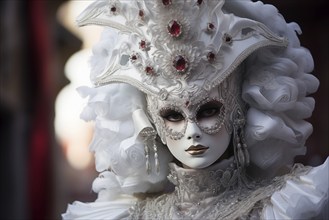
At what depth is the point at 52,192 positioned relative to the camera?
21.4 ft

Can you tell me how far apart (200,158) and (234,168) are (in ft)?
0.41

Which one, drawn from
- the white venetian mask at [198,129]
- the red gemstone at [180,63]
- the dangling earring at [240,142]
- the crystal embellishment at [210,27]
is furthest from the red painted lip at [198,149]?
the crystal embellishment at [210,27]

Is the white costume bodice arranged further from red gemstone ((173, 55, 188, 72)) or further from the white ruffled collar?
red gemstone ((173, 55, 188, 72))

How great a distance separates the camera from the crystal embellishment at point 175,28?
8.34 feet

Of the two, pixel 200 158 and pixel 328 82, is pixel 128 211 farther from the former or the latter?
pixel 328 82

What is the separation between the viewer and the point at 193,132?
8.26ft

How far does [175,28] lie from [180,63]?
0.10 metres

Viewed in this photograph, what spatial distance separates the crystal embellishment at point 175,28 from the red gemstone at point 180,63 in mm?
63

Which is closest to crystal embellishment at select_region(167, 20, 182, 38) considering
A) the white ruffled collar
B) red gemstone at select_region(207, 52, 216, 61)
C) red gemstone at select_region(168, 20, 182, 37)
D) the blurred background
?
red gemstone at select_region(168, 20, 182, 37)

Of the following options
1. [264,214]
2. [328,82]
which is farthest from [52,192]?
[264,214]

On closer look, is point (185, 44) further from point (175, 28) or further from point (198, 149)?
point (198, 149)

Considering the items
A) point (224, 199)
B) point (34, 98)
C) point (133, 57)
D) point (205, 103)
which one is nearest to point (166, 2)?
point (133, 57)

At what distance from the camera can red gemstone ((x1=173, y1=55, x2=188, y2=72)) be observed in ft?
8.30

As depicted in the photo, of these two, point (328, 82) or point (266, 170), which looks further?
point (328, 82)
